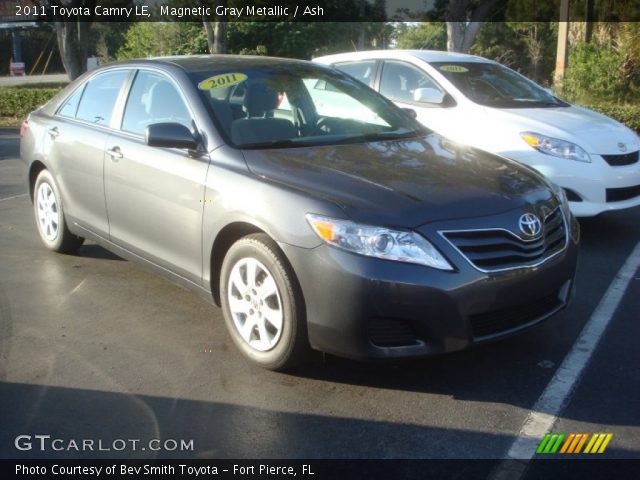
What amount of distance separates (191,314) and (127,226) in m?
0.73

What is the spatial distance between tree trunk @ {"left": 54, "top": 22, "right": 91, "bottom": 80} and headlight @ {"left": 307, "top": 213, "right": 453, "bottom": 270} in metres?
20.3

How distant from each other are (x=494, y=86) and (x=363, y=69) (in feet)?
4.76

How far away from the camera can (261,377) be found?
394 centimetres

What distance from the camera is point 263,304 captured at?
3.90 m

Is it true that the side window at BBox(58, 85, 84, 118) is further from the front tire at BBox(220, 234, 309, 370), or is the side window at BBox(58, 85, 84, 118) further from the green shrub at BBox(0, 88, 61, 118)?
the green shrub at BBox(0, 88, 61, 118)

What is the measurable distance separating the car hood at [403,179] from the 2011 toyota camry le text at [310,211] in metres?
0.01

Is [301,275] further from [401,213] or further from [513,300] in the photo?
[513,300]

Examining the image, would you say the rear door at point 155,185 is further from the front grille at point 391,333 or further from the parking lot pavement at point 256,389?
the front grille at point 391,333

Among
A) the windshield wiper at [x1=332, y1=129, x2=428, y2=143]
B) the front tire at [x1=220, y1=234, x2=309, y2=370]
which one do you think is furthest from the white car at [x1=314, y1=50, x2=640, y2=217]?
the front tire at [x1=220, y1=234, x2=309, y2=370]

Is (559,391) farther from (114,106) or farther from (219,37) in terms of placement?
(219,37)

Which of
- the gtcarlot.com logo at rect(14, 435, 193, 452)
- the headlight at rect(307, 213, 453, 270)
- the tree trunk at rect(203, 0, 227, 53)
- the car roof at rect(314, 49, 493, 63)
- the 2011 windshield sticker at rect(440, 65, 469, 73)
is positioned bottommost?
the gtcarlot.com logo at rect(14, 435, 193, 452)

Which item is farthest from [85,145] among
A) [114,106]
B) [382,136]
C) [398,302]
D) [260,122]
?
[398,302]

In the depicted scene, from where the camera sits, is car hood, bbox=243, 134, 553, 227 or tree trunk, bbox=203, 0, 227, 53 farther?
tree trunk, bbox=203, 0, 227, 53

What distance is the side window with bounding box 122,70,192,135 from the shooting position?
4719 mm
